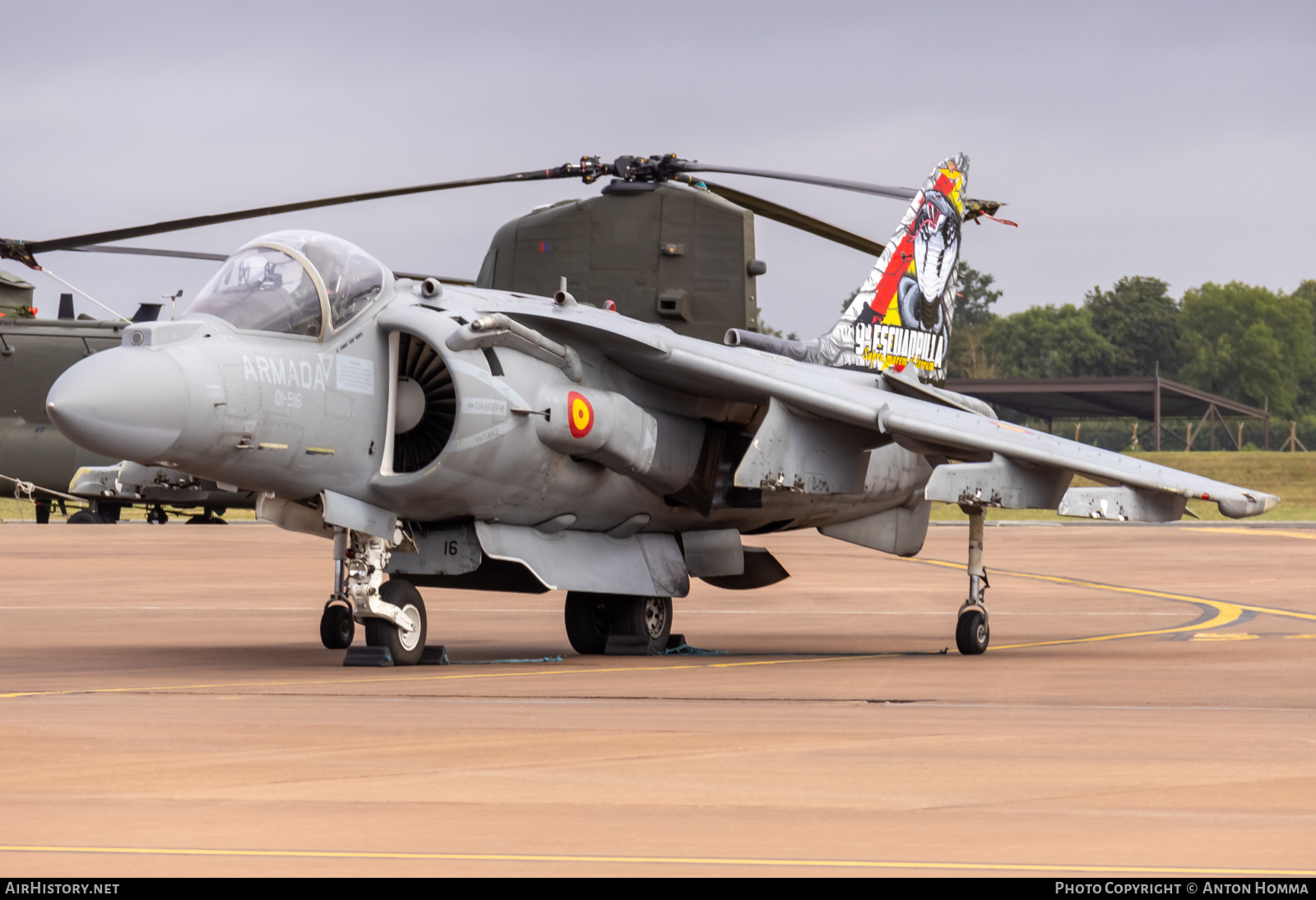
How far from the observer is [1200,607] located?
20203 mm

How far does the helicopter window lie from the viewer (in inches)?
445

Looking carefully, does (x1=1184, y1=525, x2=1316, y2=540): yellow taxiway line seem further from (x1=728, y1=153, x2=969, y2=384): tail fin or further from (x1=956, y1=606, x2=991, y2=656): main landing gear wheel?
(x1=956, y1=606, x2=991, y2=656): main landing gear wheel

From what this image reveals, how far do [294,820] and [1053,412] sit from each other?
7213 cm

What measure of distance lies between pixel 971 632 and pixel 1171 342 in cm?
10292

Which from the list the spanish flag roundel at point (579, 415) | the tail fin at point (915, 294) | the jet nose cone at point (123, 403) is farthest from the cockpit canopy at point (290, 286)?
the tail fin at point (915, 294)

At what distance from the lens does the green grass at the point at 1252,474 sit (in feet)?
193

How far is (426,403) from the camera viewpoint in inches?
488

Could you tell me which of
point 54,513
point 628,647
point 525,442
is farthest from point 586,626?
point 54,513

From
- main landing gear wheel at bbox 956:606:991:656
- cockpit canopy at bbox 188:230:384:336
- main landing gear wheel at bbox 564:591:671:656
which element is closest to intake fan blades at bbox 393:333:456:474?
cockpit canopy at bbox 188:230:384:336

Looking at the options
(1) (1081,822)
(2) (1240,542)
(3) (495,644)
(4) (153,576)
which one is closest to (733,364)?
(3) (495,644)

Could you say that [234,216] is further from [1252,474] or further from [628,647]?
[1252,474]

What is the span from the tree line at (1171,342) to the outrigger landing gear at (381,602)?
3655 inches

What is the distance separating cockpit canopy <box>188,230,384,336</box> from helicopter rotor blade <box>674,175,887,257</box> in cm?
660

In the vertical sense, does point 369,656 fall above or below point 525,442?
below
